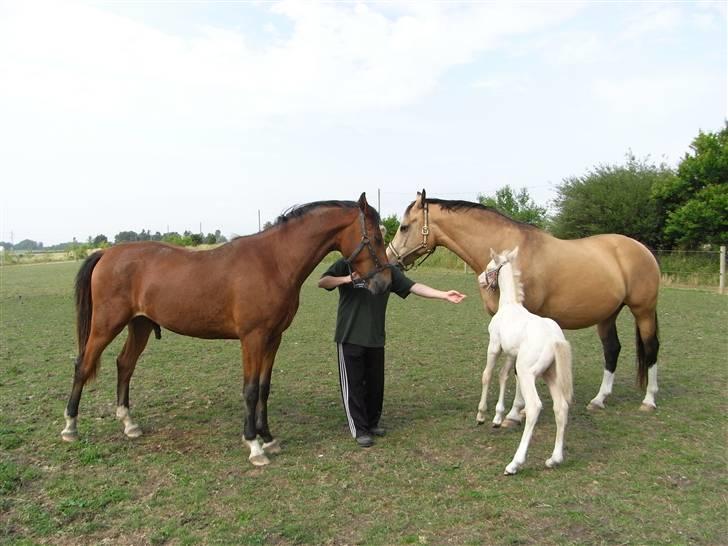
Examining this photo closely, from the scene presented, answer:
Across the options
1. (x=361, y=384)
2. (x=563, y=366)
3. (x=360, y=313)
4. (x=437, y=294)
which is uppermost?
(x=437, y=294)

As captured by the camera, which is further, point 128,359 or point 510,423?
point 128,359

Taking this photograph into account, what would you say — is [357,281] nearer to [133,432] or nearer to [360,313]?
[360,313]

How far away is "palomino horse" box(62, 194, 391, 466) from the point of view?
423 cm

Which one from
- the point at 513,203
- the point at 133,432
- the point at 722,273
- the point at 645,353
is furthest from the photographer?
the point at 513,203

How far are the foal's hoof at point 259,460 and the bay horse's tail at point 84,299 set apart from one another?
193 centimetres

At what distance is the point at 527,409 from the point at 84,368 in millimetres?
3781

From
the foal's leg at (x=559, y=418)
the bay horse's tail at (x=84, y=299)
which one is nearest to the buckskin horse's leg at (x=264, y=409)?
the bay horse's tail at (x=84, y=299)

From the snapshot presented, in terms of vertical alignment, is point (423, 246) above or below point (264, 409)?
above

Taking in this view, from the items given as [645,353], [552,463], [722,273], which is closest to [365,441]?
[552,463]

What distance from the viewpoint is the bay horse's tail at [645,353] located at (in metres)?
5.53

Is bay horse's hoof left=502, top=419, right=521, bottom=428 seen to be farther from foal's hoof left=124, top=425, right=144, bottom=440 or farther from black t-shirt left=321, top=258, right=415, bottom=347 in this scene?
foal's hoof left=124, top=425, right=144, bottom=440

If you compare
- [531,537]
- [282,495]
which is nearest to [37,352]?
[282,495]

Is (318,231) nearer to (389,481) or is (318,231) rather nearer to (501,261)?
(501,261)

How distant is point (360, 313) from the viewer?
4.65m
